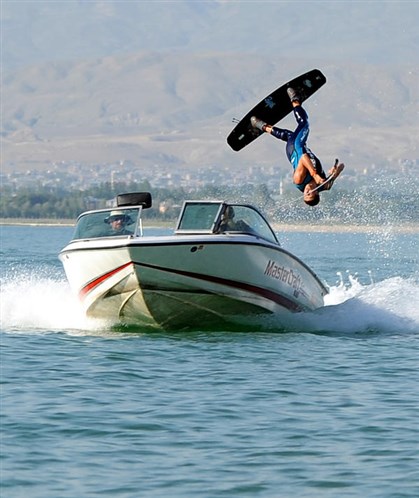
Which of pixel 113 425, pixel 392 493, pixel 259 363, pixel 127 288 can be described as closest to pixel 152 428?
pixel 113 425

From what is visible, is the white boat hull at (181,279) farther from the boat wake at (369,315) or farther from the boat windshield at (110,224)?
the boat wake at (369,315)

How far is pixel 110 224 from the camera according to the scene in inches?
792

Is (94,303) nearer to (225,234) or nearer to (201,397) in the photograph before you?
(225,234)

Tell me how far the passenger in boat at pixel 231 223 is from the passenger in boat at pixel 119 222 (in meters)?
1.26

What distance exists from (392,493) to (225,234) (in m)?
8.81

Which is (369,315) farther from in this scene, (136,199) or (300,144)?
(136,199)

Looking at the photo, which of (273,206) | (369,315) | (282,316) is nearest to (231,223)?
(282,316)

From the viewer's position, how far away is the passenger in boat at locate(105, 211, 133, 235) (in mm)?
19953

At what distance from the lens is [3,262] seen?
43.3 m

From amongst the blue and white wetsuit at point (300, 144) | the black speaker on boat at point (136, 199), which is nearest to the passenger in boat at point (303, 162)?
the blue and white wetsuit at point (300, 144)

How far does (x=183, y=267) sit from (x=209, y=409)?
18.0 ft

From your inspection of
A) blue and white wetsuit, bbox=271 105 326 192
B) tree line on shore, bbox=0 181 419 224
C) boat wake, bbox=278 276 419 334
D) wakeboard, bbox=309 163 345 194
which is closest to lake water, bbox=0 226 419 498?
boat wake, bbox=278 276 419 334

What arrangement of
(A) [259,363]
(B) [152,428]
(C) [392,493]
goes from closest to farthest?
(C) [392,493]
(B) [152,428]
(A) [259,363]

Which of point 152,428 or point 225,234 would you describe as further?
point 225,234
